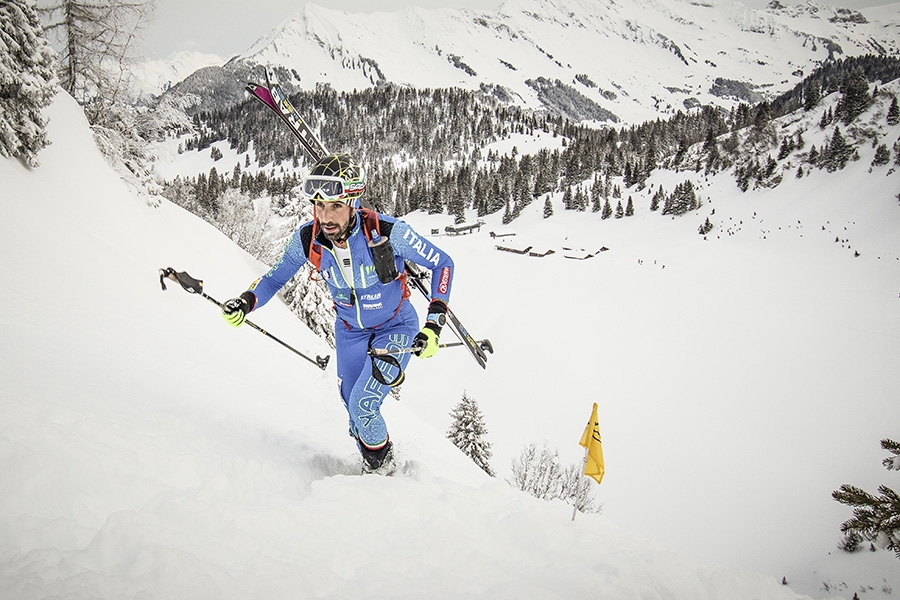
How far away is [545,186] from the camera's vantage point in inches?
A: 4129

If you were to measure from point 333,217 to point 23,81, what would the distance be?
12747 mm

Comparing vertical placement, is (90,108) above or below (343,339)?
above

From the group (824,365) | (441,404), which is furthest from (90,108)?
(824,365)

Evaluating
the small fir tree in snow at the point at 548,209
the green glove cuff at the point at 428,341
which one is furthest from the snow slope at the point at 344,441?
A: the small fir tree in snow at the point at 548,209

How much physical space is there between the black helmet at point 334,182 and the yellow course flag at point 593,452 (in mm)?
3850

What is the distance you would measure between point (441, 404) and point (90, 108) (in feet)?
85.7

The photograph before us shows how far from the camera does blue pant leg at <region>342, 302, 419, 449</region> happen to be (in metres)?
4.72

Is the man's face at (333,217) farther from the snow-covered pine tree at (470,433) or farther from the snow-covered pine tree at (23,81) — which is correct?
the snow-covered pine tree at (470,433)

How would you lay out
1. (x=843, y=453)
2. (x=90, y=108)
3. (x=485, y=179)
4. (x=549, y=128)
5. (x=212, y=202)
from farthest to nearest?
1. (x=549, y=128)
2. (x=485, y=179)
3. (x=212, y=202)
4. (x=843, y=453)
5. (x=90, y=108)

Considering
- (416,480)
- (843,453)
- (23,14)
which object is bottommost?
(843,453)

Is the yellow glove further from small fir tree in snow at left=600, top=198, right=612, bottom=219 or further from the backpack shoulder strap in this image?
small fir tree in snow at left=600, top=198, right=612, bottom=219

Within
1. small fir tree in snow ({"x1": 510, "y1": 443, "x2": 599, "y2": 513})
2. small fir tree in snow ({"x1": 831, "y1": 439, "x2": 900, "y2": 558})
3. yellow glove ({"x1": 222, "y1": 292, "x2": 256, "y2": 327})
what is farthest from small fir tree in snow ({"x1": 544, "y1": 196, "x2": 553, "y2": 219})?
yellow glove ({"x1": 222, "y1": 292, "x2": 256, "y2": 327})

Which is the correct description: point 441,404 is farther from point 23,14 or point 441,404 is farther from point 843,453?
point 23,14

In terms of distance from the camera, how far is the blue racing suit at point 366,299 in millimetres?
4715
